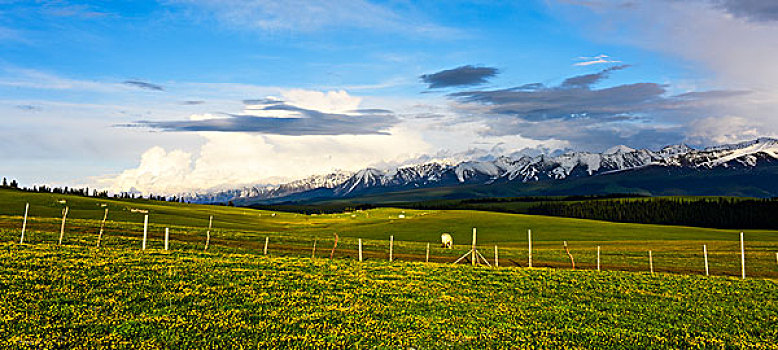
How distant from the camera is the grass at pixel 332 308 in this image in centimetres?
1695

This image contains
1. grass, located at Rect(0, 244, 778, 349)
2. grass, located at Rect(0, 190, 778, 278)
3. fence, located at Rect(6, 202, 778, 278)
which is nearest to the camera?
grass, located at Rect(0, 244, 778, 349)

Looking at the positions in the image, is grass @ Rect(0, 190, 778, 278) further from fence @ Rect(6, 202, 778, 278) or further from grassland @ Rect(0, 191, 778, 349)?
grassland @ Rect(0, 191, 778, 349)

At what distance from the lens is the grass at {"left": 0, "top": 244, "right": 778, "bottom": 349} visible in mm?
16953

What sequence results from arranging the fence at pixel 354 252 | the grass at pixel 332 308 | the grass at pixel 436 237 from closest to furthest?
the grass at pixel 332 308 → the fence at pixel 354 252 → the grass at pixel 436 237

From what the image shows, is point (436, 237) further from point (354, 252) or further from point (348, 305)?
point (348, 305)

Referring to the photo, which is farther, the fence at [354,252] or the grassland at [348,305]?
the fence at [354,252]

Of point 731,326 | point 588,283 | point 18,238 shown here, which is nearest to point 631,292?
point 588,283

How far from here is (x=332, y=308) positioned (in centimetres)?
2159

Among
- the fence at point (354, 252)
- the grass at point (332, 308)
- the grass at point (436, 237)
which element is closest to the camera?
the grass at point (332, 308)

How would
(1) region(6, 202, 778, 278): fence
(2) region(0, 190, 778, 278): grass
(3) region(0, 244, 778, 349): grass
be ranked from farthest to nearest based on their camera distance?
(2) region(0, 190, 778, 278): grass < (1) region(6, 202, 778, 278): fence < (3) region(0, 244, 778, 349): grass

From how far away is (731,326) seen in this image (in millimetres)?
22109

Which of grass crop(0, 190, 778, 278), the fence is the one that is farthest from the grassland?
grass crop(0, 190, 778, 278)

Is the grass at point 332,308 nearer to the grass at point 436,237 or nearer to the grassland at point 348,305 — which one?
the grassland at point 348,305

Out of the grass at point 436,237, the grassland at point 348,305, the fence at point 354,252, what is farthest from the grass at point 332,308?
the grass at point 436,237
